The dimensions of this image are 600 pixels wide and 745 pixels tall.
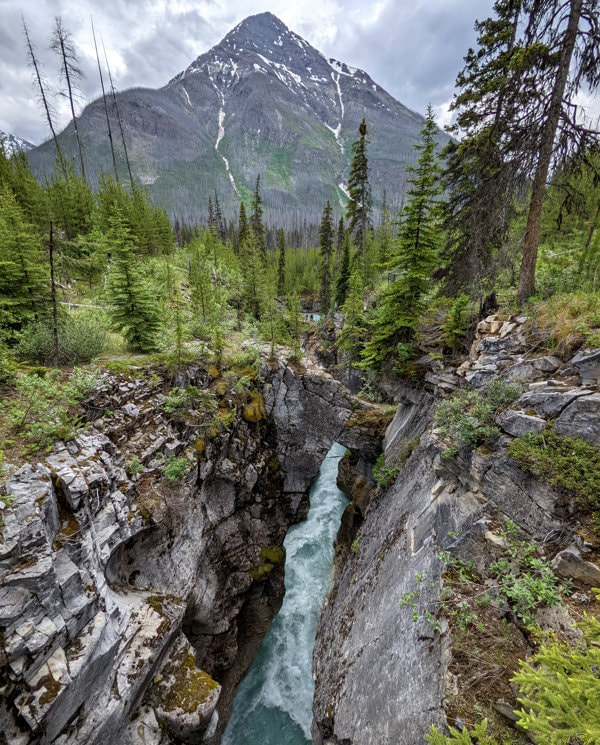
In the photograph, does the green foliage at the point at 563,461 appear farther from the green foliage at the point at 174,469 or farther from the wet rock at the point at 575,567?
the green foliage at the point at 174,469

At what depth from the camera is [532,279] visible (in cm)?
962

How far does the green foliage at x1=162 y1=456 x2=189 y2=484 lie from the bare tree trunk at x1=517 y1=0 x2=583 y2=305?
1257 centimetres

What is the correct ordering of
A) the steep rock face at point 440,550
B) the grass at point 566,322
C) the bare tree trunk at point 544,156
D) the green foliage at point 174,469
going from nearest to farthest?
1. the steep rock face at point 440,550
2. the grass at point 566,322
3. the bare tree trunk at point 544,156
4. the green foliage at point 174,469

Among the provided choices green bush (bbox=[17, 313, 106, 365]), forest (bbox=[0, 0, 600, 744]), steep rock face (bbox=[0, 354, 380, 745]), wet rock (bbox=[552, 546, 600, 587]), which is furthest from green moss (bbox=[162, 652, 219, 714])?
green bush (bbox=[17, 313, 106, 365])

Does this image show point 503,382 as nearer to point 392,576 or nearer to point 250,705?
point 392,576

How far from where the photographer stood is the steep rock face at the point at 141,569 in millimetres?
5941

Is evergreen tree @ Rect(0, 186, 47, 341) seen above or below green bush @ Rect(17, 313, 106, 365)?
above

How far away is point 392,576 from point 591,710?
659cm

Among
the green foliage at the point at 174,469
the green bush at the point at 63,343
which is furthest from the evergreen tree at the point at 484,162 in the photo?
the green bush at the point at 63,343

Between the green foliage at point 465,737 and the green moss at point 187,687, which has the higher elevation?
the green foliage at point 465,737

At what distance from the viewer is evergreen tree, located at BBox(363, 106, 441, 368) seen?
12.1m

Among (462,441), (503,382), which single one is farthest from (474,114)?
(462,441)

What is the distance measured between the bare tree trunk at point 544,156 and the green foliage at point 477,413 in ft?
13.1

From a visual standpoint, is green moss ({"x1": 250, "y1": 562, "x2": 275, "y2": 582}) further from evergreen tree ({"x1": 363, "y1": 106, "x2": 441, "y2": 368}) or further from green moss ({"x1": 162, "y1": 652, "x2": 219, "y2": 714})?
evergreen tree ({"x1": 363, "y1": 106, "x2": 441, "y2": 368})
